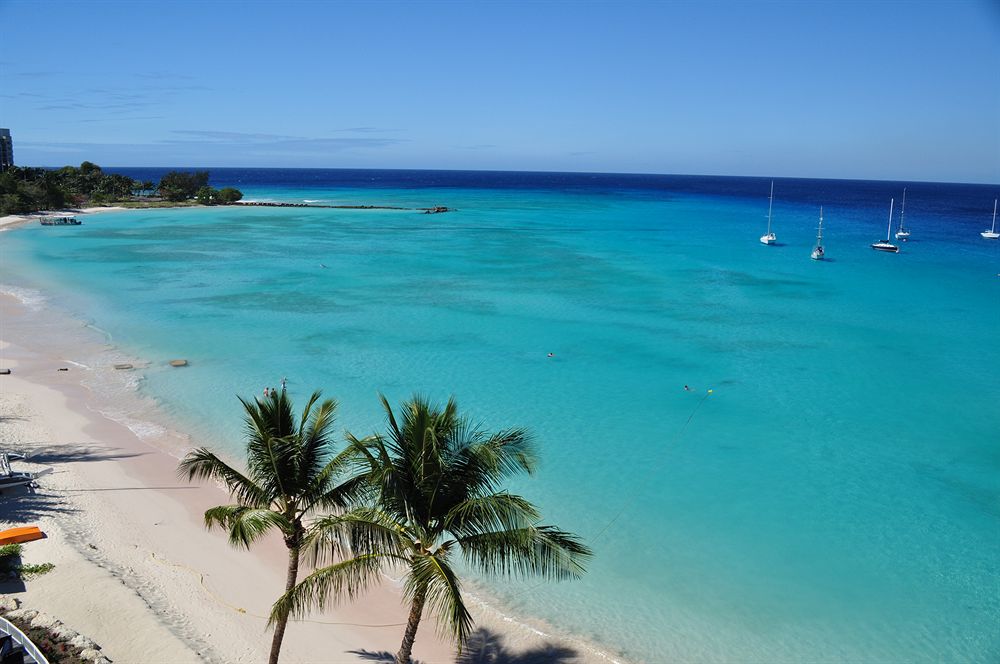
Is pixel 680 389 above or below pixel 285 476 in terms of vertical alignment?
below

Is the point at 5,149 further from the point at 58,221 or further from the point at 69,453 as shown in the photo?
the point at 69,453

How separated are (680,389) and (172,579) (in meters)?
18.5

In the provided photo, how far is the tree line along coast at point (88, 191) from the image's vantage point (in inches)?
3240

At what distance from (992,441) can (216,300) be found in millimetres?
37004

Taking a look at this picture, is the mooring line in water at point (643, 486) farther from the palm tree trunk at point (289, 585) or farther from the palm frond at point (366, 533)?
the palm frond at point (366, 533)

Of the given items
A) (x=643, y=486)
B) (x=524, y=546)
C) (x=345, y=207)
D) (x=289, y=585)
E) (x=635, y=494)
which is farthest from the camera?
(x=345, y=207)

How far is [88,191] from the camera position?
9938cm

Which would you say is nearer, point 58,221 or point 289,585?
point 289,585

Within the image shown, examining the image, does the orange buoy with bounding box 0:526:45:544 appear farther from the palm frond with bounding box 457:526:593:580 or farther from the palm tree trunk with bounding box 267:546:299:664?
the palm frond with bounding box 457:526:593:580

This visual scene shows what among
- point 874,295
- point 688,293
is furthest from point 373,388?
point 874,295

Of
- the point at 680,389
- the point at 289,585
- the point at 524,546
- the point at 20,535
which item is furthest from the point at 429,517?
the point at 680,389

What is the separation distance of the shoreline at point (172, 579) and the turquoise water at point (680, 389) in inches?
78.0

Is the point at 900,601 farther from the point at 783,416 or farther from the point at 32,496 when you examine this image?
the point at 32,496

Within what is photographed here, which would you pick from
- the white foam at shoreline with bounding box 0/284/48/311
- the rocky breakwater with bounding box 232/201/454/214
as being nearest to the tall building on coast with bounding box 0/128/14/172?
the rocky breakwater with bounding box 232/201/454/214
